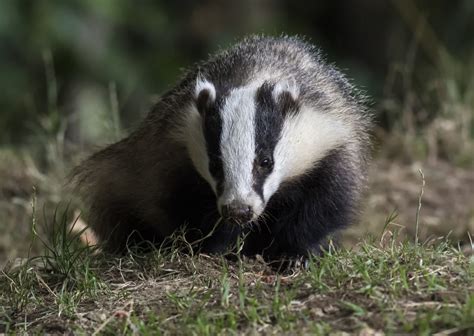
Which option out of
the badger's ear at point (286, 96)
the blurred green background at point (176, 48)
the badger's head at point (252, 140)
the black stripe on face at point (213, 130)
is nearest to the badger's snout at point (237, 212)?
the badger's head at point (252, 140)

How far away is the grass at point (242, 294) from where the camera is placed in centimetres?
417

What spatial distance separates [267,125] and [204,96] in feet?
1.25

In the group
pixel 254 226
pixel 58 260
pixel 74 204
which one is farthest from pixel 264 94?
pixel 74 204

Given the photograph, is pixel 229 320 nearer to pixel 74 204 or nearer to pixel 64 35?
pixel 74 204

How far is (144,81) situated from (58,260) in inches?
324

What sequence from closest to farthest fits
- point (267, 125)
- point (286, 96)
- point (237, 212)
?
point (237, 212), point (267, 125), point (286, 96)

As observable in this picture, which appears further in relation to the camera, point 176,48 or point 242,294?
point 176,48

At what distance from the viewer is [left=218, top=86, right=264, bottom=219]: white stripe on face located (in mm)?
4965

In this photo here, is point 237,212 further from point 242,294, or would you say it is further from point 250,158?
point 242,294

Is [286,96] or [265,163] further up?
[286,96]

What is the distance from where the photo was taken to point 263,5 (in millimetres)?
15305

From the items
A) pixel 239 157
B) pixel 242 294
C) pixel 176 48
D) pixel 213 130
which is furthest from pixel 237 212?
pixel 176 48

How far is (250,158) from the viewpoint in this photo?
5.00 m

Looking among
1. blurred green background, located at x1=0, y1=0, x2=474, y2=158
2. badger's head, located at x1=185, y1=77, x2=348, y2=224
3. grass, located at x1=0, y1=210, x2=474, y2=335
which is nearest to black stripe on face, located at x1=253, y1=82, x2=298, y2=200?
badger's head, located at x1=185, y1=77, x2=348, y2=224
